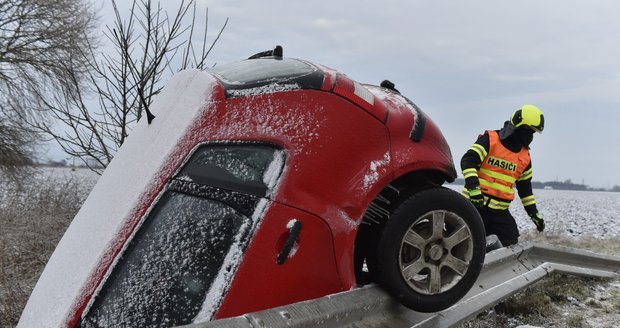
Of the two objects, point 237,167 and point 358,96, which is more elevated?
point 358,96

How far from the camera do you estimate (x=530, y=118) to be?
4.88 meters

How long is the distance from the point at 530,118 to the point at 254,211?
12.3ft

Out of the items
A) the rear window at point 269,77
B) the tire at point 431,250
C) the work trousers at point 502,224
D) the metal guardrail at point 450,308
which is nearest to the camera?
the metal guardrail at point 450,308

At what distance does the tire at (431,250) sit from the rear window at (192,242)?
78 cm

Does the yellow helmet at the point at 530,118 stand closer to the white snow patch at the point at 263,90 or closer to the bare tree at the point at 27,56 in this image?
the white snow patch at the point at 263,90

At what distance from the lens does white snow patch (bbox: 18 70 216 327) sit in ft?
6.11

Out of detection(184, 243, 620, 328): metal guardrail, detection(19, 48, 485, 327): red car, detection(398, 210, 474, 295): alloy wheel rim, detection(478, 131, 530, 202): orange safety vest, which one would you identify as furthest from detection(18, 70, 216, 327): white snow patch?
detection(478, 131, 530, 202): orange safety vest

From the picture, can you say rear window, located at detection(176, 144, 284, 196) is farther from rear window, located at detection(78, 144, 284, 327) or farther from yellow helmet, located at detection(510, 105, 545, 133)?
yellow helmet, located at detection(510, 105, 545, 133)

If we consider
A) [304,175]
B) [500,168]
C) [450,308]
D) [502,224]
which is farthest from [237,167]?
[502,224]

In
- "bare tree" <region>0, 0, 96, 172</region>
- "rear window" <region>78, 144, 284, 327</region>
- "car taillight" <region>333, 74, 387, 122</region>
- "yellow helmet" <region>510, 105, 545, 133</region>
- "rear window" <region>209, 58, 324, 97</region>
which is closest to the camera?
"rear window" <region>78, 144, 284, 327</region>

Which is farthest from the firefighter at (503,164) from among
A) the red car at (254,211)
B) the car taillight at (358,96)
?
the car taillight at (358,96)

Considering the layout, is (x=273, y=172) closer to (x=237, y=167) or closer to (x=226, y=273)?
(x=237, y=167)

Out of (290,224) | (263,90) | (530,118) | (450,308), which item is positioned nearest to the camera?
(290,224)

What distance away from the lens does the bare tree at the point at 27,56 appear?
53.8 feet
